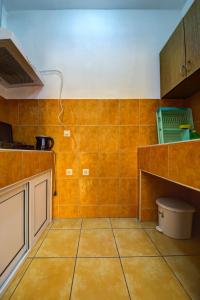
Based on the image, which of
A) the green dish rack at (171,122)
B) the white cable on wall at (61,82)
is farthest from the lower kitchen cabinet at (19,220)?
the green dish rack at (171,122)

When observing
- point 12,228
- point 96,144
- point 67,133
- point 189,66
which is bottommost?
point 12,228

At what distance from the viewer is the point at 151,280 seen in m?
1.17

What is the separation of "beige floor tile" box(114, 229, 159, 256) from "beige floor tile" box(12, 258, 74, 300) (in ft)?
1.61

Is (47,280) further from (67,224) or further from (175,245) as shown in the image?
(175,245)

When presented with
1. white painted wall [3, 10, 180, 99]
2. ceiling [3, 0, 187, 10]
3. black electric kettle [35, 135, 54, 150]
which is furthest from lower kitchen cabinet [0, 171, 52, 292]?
ceiling [3, 0, 187, 10]

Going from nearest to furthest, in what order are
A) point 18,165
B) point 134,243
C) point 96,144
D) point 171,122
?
point 18,165 → point 134,243 → point 171,122 → point 96,144

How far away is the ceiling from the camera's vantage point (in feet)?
7.04

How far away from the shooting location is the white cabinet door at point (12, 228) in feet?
3.68

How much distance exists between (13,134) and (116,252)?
1.81 m

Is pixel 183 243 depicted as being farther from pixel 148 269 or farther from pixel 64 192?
pixel 64 192

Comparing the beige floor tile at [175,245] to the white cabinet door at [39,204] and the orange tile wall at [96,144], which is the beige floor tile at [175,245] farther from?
the white cabinet door at [39,204]

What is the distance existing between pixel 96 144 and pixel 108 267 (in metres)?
1.35

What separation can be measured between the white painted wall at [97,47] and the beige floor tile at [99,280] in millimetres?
1833

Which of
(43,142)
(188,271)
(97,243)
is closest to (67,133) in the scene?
(43,142)
